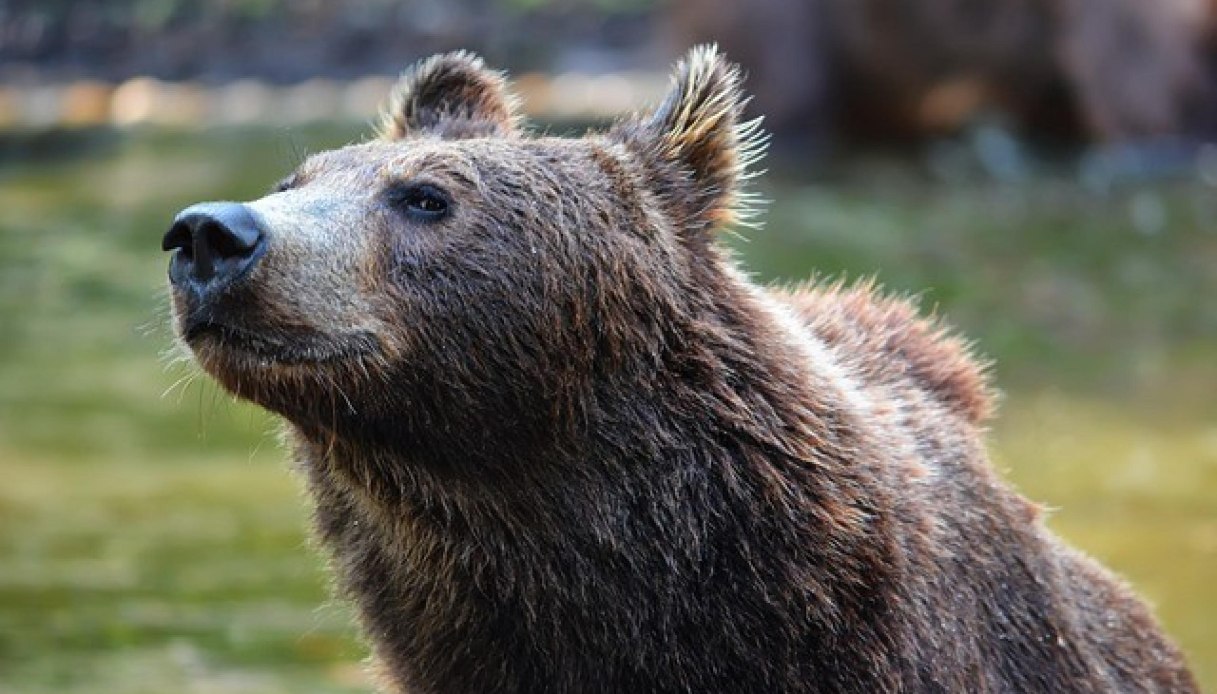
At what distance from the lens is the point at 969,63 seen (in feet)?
63.6

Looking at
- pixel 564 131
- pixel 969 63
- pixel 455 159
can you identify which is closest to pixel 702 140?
pixel 455 159

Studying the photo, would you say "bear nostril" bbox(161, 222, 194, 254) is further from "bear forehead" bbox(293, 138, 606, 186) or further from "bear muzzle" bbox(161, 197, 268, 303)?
"bear forehead" bbox(293, 138, 606, 186)

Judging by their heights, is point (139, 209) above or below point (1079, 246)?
below

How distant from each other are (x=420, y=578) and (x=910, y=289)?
7.89 meters

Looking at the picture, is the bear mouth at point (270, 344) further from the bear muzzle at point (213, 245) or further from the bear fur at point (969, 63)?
the bear fur at point (969, 63)

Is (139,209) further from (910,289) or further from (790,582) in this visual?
(790,582)

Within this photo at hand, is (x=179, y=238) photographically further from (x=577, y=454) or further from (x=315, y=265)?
(x=577, y=454)

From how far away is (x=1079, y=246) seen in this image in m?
14.3

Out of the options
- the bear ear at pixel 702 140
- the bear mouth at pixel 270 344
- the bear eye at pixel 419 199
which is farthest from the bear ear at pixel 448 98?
the bear mouth at pixel 270 344

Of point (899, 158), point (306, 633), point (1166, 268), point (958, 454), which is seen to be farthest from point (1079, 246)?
point (958, 454)

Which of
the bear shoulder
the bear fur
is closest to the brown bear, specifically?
the bear shoulder

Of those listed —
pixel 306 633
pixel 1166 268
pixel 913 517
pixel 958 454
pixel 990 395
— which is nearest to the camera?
pixel 913 517

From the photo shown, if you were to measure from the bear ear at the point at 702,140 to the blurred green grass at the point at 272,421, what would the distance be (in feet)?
Answer: 3.34

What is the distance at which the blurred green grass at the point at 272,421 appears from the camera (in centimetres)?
787
